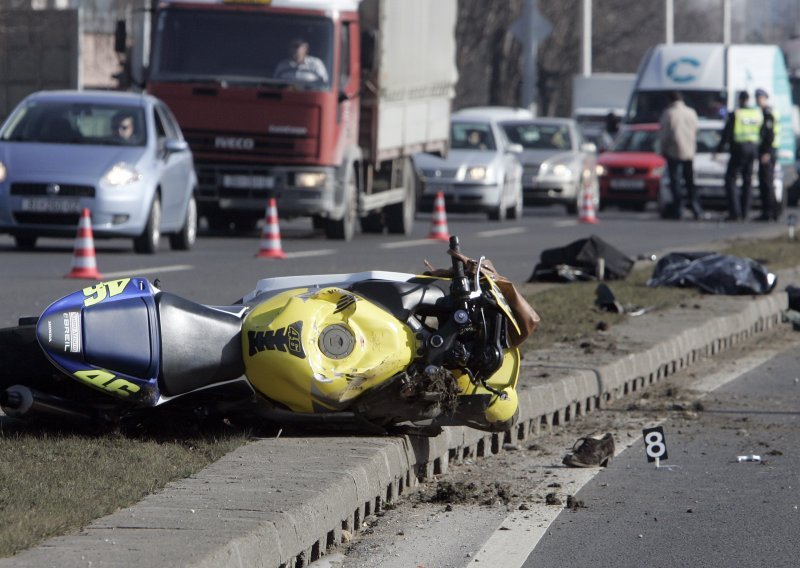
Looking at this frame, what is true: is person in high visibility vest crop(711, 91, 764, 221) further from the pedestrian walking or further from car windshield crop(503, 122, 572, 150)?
car windshield crop(503, 122, 572, 150)

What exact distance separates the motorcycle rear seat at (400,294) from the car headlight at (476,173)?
2169 cm

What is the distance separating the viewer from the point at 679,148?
29328mm

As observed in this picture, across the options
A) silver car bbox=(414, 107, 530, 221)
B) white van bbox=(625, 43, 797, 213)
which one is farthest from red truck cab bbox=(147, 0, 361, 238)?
white van bbox=(625, 43, 797, 213)

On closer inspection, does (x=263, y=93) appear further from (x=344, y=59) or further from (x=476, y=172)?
(x=476, y=172)

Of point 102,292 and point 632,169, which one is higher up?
point 632,169

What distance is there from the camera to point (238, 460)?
20.0 ft

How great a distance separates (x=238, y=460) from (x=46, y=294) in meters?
7.48

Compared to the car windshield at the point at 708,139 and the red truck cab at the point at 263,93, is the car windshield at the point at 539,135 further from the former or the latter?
the red truck cab at the point at 263,93

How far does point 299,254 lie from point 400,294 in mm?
12487

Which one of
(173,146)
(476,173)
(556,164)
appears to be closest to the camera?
(173,146)

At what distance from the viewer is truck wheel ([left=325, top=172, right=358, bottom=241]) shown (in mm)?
21969

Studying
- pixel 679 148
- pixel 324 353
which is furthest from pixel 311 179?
pixel 324 353

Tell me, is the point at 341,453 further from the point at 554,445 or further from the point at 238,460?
the point at 554,445

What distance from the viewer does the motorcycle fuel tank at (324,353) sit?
6492 millimetres
